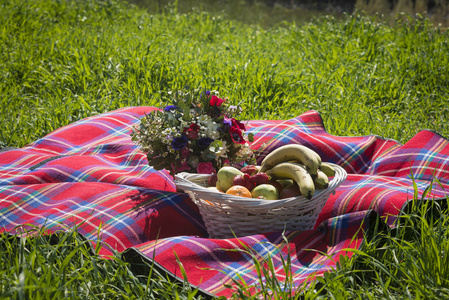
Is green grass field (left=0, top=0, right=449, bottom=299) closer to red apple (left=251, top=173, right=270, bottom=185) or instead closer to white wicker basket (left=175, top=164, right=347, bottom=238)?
white wicker basket (left=175, top=164, right=347, bottom=238)

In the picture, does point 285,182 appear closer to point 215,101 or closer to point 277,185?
point 277,185

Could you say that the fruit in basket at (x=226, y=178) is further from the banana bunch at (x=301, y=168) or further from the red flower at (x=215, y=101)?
the red flower at (x=215, y=101)

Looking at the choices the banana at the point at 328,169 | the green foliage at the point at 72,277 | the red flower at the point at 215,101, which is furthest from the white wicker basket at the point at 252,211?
the red flower at the point at 215,101

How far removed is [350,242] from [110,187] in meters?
1.36

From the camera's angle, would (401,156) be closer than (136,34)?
Yes

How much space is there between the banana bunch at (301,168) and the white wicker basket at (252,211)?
5 cm

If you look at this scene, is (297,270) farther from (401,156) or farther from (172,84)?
(172,84)

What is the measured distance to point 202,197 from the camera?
7.60ft

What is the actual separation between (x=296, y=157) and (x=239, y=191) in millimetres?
362

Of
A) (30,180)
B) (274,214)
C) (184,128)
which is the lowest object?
(30,180)

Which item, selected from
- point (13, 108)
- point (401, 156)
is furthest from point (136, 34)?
point (401, 156)

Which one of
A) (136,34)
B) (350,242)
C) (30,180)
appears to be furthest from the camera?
(136,34)

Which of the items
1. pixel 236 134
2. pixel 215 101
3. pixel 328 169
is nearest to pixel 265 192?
pixel 328 169

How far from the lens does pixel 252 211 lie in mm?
2248
